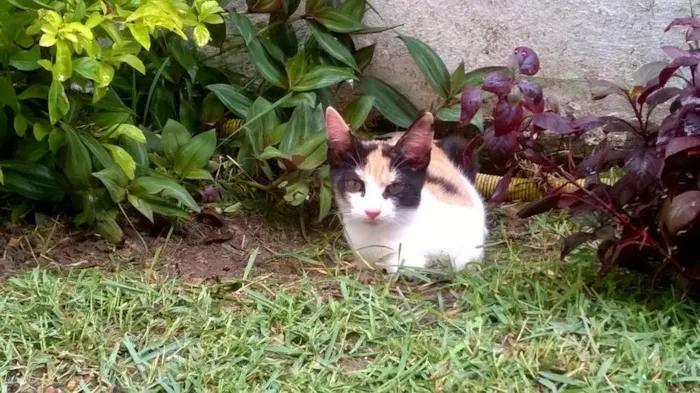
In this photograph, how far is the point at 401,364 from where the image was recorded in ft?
7.36

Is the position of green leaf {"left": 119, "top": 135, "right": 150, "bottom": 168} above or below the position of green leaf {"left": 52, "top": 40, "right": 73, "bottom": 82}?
below

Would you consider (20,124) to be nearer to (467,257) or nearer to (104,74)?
(104,74)

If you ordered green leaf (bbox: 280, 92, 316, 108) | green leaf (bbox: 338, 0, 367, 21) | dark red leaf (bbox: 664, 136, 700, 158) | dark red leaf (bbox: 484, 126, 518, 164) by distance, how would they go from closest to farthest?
dark red leaf (bbox: 664, 136, 700, 158), dark red leaf (bbox: 484, 126, 518, 164), green leaf (bbox: 280, 92, 316, 108), green leaf (bbox: 338, 0, 367, 21)

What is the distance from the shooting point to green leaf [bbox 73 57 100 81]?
2.50 meters

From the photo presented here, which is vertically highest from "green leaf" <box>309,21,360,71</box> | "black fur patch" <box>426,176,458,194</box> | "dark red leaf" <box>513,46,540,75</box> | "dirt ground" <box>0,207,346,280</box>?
"dark red leaf" <box>513,46,540,75</box>

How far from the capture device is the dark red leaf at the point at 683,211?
221cm

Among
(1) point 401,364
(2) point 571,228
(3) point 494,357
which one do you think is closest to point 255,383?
(1) point 401,364

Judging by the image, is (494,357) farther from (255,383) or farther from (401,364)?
(255,383)

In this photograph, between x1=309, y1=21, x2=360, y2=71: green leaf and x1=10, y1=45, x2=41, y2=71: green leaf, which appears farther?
x1=309, y1=21, x2=360, y2=71: green leaf

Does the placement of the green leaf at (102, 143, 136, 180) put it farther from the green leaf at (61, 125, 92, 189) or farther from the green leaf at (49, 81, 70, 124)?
the green leaf at (49, 81, 70, 124)

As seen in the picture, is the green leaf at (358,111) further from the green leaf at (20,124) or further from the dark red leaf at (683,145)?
the dark red leaf at (683,145)

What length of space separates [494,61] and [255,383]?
207 centimetres

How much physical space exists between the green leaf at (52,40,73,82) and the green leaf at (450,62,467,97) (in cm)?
170

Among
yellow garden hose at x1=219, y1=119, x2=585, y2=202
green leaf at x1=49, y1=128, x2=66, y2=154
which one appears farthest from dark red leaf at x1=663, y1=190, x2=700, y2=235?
green leaf at x1=49, y1=128, x2=66, y2=154
